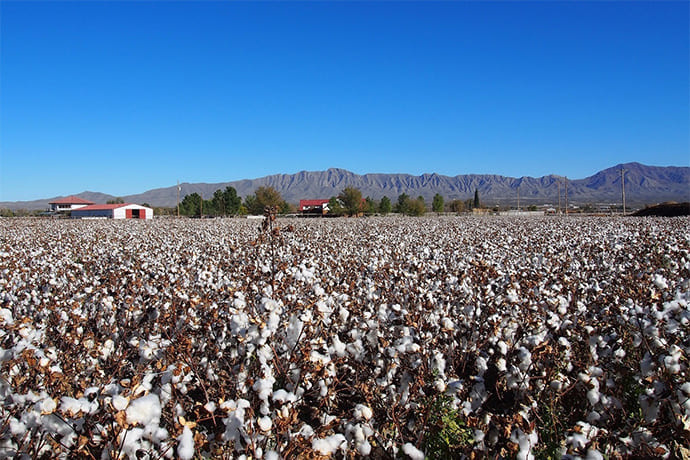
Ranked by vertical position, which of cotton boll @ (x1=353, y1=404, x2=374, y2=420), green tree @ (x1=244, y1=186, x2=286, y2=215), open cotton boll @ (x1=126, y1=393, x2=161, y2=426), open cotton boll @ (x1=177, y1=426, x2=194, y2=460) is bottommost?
cotton boll @ (x1=353, y1=404, x2=374, y2=420)

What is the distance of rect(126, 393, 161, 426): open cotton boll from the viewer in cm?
200

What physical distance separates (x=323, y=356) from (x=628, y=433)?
1867mm

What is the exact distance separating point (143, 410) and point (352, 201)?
93220 mm

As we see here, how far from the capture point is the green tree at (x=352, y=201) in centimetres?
9456

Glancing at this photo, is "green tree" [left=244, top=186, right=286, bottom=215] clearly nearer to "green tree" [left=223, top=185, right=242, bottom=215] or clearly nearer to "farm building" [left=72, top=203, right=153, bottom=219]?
"green tree" [left=223, top=185, right=242, bottom=215]

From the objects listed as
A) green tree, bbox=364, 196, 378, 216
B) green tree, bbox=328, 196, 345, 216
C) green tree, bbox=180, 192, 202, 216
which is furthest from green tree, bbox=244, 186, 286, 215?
green tree, bbox=364, 196, 378, 216

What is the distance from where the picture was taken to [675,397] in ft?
8.02

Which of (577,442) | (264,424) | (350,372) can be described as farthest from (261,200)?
(577,442)

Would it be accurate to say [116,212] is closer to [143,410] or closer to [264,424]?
[143,410]

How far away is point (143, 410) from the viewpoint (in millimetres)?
2021

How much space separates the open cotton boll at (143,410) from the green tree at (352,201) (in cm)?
9145

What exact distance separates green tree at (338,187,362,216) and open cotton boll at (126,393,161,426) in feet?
300

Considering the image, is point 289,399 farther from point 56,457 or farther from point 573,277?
point 573,277

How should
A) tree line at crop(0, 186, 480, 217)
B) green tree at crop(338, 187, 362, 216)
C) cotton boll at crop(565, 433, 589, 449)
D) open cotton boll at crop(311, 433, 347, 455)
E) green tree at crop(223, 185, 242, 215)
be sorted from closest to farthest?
cotton boll at crop(565, 433, 589, 449)
open cotton boll at crop(311, 433, 347, 455)
green tree at crop(338, 187, 362, 216)
tree line at crop(0, 186, 480, 217)
green tree at crop(223, 185, 242, 215)
